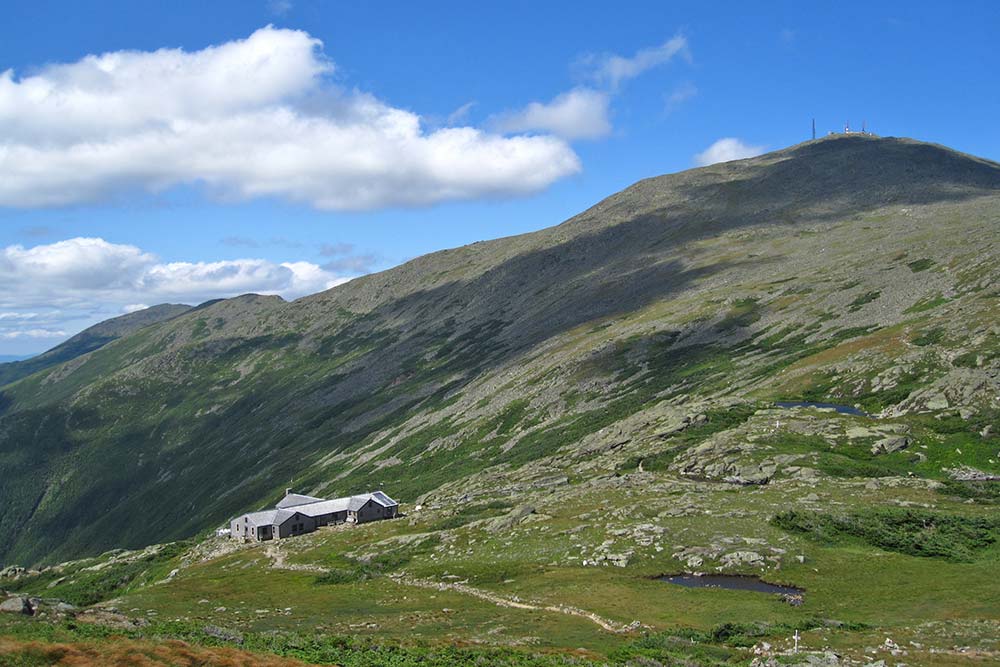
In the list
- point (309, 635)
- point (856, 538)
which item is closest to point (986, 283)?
point (856, 538)

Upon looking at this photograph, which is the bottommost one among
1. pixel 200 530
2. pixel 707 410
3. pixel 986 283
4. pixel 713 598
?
pixel 200 530

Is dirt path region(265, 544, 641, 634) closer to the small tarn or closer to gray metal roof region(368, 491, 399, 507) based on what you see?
the small tarn

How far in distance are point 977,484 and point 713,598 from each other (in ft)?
116

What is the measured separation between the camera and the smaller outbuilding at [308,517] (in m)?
103

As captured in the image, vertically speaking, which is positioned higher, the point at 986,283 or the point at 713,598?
the point at 986,283

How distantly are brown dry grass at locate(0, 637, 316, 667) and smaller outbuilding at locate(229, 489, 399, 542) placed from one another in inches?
2817

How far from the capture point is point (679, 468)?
8388 cm

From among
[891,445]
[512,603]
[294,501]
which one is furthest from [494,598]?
[294,501]

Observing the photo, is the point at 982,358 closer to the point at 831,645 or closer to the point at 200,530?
the point at 831,645

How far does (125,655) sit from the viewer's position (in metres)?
30.4

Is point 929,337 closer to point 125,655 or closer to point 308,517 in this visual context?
point 308,517

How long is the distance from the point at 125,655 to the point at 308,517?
76563mm

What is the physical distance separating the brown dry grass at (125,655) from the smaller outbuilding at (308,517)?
235 feet

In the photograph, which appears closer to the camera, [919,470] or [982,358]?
[919,470]
